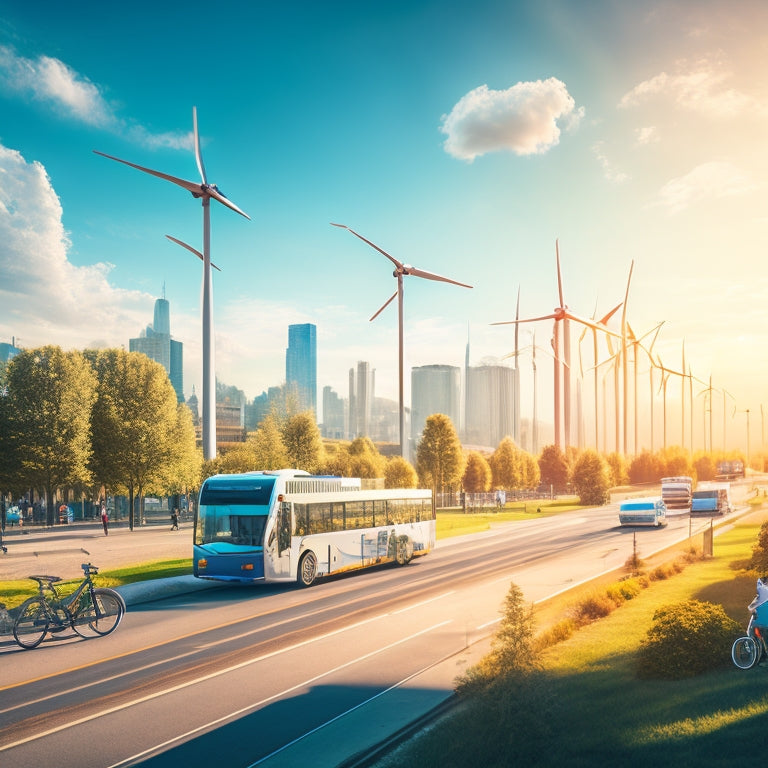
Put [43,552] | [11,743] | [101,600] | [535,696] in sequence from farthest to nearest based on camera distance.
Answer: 1. [43,552]
2. [101,600]
3. [11,743]
4. [535,696]

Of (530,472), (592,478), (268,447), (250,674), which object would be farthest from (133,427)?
(530,472)

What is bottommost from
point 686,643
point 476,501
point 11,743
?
point 476,501

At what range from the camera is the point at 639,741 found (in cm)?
804

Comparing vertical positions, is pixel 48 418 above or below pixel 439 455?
above

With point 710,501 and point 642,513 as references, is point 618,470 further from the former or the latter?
point 642,513

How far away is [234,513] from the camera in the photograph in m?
22.8

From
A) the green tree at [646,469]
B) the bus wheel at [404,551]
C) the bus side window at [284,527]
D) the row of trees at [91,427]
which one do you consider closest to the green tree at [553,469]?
the green tree at [646,469]

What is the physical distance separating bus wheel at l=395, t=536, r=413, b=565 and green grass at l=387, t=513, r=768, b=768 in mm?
18839

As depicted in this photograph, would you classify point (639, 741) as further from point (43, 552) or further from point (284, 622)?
point (43, 552)

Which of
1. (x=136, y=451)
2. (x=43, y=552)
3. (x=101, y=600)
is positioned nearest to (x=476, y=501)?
(x=136, y=451)

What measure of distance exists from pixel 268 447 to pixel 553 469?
58.1 meters

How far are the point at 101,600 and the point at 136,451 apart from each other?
144 ft

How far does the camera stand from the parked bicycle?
10484mm

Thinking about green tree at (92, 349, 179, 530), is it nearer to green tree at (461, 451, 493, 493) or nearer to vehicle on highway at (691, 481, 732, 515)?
vehicle on highway at (691, 481, 732, 515)
